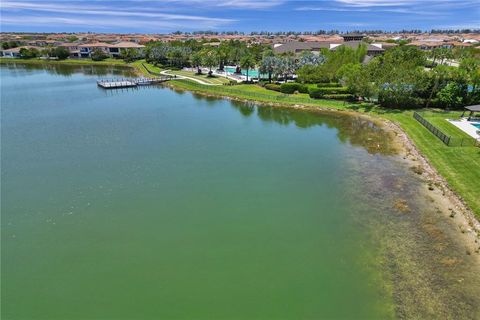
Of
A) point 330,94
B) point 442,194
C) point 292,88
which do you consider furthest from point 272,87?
point 442,194

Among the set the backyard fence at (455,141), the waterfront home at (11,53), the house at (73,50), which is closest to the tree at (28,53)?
the waterfront home at (11,53)

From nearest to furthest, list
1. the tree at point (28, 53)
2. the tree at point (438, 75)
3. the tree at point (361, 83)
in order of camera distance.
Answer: the tree at point (438, 75), the tree at point (361, 83), the tree at point (28, 53)

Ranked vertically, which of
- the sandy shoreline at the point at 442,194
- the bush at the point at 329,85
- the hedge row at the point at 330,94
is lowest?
the sandy shoreline at the point at 442,194

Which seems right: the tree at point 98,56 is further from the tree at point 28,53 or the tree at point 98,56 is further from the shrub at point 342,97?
the shrub at point 342,97

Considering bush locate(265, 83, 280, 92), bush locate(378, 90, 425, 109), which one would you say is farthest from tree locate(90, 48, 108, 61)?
bush locate(378, 90, 425, 109)

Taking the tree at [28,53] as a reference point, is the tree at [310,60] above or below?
above

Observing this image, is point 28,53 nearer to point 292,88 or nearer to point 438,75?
point 292,88
